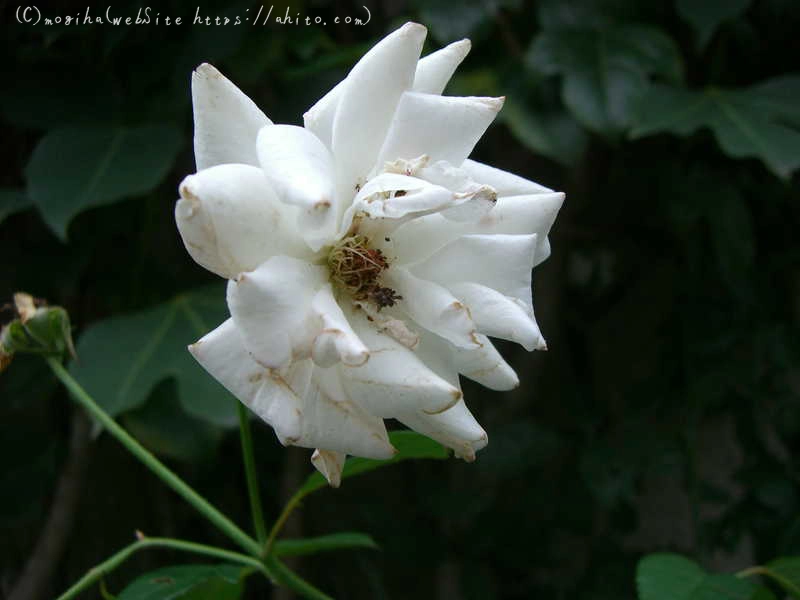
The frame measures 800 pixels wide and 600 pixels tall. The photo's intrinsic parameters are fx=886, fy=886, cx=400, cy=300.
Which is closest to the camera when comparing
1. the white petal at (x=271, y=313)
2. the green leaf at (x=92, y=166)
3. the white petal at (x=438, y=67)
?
the white petal at (x=271, y=313)

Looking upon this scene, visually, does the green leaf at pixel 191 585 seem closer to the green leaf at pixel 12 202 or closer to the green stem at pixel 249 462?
the green stem at pixel 249 462

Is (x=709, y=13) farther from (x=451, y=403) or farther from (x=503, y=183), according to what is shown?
(x=451, y=403)

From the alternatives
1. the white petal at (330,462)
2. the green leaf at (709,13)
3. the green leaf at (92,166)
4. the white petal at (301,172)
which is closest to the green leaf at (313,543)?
the white petal at (330,462)

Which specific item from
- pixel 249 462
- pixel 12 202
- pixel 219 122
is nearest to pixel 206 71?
pixel 219 122

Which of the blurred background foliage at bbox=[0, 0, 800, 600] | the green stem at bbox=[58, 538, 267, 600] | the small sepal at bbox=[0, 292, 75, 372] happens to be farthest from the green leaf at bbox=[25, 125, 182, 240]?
the green stem at bbox=[58, 538, 267, 600]

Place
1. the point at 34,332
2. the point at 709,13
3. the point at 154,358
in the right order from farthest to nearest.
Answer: the point at 709,13 < the point at 154,358 < the point at 34,332

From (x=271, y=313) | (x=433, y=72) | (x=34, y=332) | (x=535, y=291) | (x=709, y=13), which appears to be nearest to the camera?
(x=271, y=313)

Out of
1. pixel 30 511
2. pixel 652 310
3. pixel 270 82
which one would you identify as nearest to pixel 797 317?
pixel 652 310
